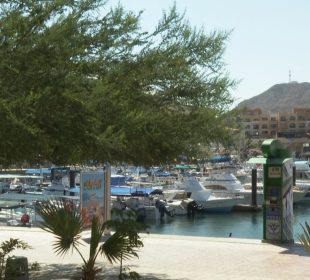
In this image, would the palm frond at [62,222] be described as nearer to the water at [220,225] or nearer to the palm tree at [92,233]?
the palm tree at [92,233]

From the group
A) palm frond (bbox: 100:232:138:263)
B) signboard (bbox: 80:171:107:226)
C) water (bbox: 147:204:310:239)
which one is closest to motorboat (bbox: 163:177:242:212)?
water (bbox: 147:204:310:239)

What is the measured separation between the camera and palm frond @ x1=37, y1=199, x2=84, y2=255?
813 cm

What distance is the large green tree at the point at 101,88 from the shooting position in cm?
777

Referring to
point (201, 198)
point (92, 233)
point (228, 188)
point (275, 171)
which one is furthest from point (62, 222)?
point (228, 188)

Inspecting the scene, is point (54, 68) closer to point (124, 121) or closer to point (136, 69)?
point (124, 121)

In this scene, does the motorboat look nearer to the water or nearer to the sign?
the water

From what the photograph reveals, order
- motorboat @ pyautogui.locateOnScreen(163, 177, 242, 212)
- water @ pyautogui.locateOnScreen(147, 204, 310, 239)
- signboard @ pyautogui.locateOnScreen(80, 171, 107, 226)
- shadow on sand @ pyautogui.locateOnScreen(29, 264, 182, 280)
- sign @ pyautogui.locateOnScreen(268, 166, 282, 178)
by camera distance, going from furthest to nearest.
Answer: motorboat @ pyautogui.locateOnScreen(163, 177, 242, 212), water @ pyautogui.locateOnScreen(147, 204, 310, 239), signboard @ pyautogui.locateOnScreen(80, 171, 107, 226), sign @ pyautogui.locateOnScreen(268, 166, 282, 178), shadow on sand @ pyautogui.locateOnScreen(29, 264, 182, 280)

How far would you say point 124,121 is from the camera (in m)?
8.56

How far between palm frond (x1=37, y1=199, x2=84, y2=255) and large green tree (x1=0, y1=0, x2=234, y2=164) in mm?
732

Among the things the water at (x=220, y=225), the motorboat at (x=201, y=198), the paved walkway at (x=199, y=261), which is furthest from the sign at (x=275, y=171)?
the motorboat at (x=201, y=198)

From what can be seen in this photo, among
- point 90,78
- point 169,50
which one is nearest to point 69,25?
point 90,78

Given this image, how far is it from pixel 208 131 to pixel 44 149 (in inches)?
123


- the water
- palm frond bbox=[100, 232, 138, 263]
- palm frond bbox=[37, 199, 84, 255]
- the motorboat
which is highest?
palm frond bbox=[37, 199, 84, 255]

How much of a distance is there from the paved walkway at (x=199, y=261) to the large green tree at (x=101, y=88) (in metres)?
2.47
